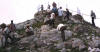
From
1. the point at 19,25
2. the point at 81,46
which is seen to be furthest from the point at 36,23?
the point at 81,46

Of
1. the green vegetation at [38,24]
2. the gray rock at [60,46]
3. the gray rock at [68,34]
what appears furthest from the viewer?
the green vegetation at [38,24]

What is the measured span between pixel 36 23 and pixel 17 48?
1123 cm

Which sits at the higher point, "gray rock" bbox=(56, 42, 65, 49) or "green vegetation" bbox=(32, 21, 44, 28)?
"green vegetation" bbox=(32, 21, 44, 28)

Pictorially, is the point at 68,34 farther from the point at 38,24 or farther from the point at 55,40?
the point at 38,24

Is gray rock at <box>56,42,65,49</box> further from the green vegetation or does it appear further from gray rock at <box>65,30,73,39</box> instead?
the green vegetation

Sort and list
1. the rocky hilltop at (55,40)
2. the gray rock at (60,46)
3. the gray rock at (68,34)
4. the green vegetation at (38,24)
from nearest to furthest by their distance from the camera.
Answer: the rocky hilltop at (55,40)
the gray rock at (60,46)
the gray rock at (68,34)
the green vegetation at (38,24)

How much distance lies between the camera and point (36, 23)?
3941 cm

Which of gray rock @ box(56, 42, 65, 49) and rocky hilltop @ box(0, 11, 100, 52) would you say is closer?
rocky hilltop @ box(0, 11, 100, 52)

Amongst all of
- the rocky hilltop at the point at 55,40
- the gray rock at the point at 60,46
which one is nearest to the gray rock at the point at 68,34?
the rocky hilltop at the point at 55,40

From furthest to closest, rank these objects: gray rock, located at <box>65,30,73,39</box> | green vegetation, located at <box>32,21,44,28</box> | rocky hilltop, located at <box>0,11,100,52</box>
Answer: green vegetation, located at <box>32,21,44,28</box>
gray rock, located at <box>65,30,73,39</box>
rocky hilltop, located at <box>0,11,100,52</box>

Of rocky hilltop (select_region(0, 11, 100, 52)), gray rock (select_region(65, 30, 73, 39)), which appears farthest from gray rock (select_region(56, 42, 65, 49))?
gray rock (select_region(65, 30, 73, 39))

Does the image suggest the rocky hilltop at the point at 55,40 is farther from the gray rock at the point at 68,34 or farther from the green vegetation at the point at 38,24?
the green vegetation at the point at 38,24

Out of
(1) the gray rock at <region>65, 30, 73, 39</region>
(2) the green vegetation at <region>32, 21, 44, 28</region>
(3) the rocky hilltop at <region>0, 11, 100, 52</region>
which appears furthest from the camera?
A: (2) the green vegetation at <region>32, 21, 44, 28</region>

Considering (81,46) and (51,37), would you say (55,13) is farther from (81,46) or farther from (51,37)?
(81,46)
